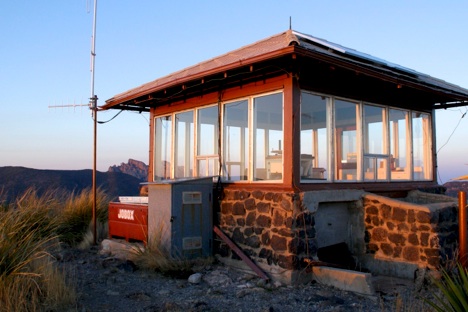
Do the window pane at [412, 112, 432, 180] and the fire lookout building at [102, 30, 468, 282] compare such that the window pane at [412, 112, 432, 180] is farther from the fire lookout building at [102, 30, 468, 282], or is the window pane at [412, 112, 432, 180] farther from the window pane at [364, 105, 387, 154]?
the window pane at [364, 105, 387, 154]

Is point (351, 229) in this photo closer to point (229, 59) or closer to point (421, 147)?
point (421, 147)

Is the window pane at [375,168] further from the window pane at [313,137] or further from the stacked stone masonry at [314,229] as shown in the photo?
the window pane at [313,137]

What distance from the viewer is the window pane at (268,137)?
8375 mm

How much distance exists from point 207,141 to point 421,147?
17.2 ft

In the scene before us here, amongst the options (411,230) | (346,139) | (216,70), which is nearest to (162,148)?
(216,70)

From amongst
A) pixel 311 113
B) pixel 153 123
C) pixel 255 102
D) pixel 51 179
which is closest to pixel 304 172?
pixel 311 113

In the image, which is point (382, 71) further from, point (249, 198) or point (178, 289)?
point (178, 289)

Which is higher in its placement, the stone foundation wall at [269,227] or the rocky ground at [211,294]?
the stone foundation wall at [269,227]

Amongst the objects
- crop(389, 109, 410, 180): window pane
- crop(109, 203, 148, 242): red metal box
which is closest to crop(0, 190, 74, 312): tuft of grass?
crop(109, 203, 148, 242): red metal box

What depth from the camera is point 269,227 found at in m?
8.14

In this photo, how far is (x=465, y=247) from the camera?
7.62 metres

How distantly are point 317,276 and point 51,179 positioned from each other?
35322mm

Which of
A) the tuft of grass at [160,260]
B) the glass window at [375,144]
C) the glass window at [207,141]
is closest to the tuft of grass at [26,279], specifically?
the tuft of grass at [160,260]

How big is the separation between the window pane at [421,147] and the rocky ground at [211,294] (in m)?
3.94
